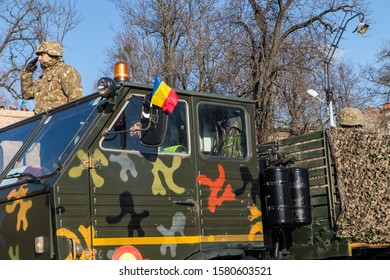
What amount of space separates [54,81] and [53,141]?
1461 mm

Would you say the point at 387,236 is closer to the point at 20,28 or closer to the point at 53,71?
the point at 53,71

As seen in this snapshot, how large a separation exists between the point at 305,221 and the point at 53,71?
10.2 ft

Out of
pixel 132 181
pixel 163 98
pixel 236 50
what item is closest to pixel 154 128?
pixel 163 98

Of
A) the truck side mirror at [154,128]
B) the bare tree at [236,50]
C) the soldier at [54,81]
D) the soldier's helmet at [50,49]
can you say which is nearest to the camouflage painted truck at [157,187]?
the truck side mirror at [154,128]

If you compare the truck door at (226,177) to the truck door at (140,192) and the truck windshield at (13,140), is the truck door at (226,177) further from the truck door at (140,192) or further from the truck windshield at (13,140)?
the truck windshield at (13,140)

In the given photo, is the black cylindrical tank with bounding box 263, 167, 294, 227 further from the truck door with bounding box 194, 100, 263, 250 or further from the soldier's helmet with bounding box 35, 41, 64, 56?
the soldier's helmet with bounding box 35, 41, 64, 56

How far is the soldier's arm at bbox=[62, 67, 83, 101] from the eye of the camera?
6984 mm

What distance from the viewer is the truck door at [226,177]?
5992mm

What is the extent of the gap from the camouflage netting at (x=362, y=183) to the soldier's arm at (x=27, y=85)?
3447mm

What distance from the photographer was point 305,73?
22516mm

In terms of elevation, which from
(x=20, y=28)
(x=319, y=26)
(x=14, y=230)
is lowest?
(x=14, y=230)

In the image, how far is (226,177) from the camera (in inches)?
244

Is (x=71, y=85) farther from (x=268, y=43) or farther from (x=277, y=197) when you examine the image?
(x=268, y=43)
